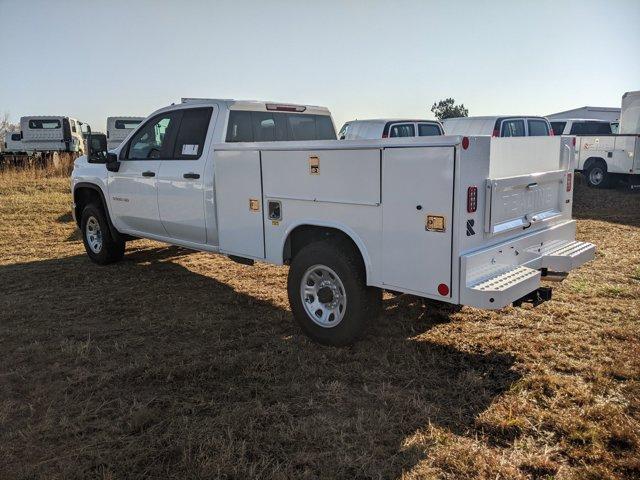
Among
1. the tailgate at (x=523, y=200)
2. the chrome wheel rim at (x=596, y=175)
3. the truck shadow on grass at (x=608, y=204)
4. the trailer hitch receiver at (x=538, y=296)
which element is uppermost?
the tailgate at (x=523, y=200)

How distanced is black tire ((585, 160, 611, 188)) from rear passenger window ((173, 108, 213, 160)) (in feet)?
46.2

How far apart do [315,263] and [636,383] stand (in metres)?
2.46

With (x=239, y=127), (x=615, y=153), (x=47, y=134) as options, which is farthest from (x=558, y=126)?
(x=47, y=134)

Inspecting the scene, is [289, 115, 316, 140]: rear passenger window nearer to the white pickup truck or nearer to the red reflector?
the white pickup truck

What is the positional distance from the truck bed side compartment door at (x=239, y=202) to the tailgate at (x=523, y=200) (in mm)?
2074

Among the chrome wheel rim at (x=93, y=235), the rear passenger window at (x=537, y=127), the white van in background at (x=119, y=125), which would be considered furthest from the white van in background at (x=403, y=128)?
the white van in background at (x=119, y=125)

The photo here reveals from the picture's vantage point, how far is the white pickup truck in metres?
3.75

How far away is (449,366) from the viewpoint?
4.28 m

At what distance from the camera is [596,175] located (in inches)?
655

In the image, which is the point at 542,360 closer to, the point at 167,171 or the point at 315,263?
the point at 315,263

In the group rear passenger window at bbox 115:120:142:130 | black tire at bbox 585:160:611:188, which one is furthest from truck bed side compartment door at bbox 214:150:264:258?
rear passenger window at bbox 115:120:142:130

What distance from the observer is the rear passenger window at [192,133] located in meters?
5.84

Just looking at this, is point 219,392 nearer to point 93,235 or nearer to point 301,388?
point 301,388

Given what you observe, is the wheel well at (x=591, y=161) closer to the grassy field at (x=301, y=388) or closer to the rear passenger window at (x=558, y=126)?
the rear passenger window at (x=558, y=126)
